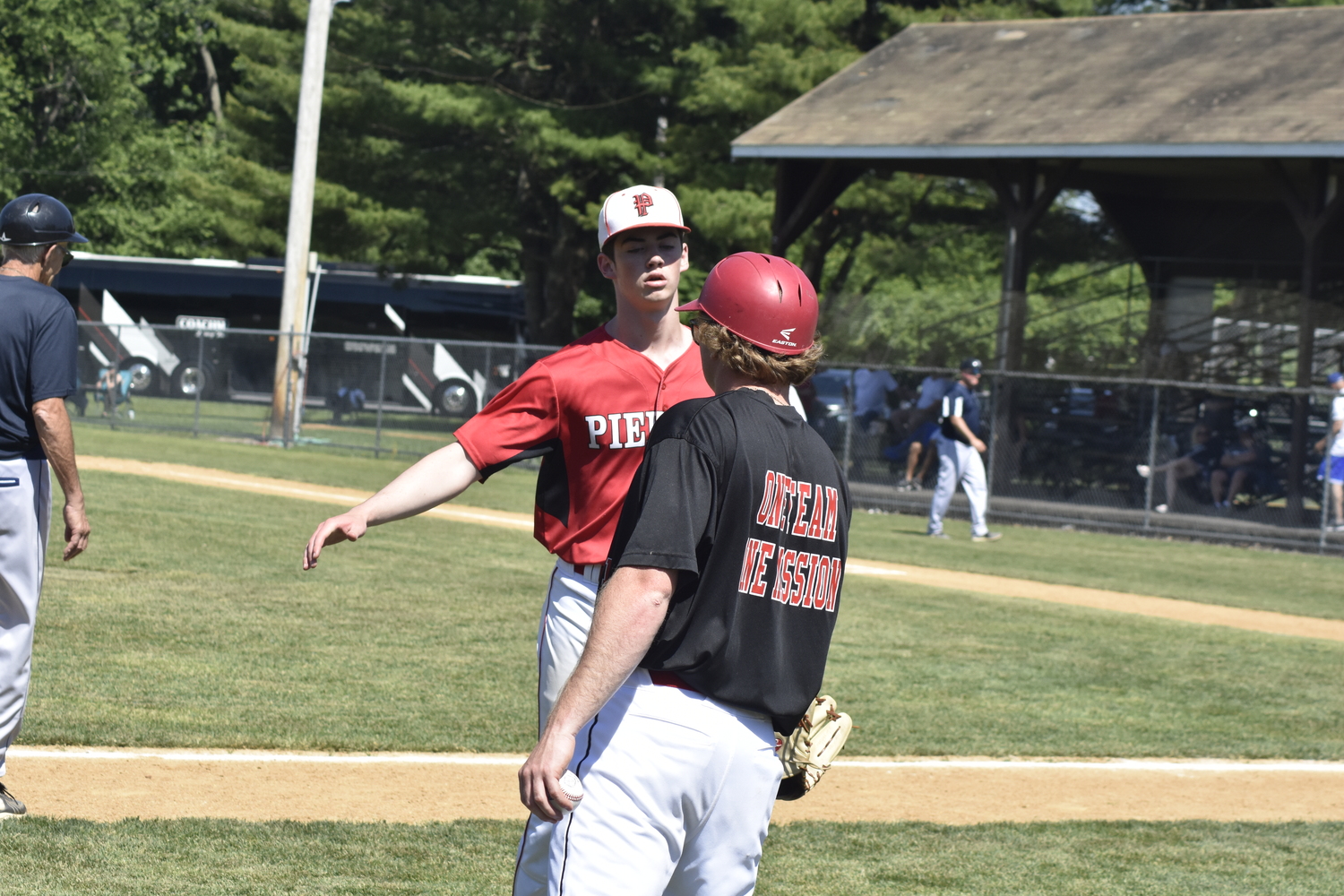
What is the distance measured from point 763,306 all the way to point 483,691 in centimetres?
524

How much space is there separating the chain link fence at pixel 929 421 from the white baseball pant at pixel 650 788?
14591 millimetres

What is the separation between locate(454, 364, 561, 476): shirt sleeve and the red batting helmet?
1.04 m

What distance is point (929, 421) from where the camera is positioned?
21.8m

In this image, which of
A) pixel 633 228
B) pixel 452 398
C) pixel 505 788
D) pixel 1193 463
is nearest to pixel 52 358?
pixel 633 228

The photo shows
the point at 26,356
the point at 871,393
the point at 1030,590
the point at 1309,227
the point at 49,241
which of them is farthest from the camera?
the point at 871,393

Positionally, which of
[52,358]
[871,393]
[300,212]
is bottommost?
[52,358]

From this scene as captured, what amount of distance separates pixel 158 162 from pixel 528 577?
124 feet

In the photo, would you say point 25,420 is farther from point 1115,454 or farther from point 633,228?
point 1115,454

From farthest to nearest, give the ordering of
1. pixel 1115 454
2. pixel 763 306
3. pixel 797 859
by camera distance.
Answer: pixel 1115 454 → pixel 797 859 → pixel 763 306

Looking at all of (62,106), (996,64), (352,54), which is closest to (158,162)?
(62,106)

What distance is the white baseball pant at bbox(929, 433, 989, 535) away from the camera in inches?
665

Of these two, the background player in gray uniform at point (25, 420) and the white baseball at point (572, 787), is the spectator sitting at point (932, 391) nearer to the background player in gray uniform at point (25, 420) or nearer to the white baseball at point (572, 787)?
the background player in gray uniform at point (25, 420)

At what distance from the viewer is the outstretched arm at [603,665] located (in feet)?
9.39

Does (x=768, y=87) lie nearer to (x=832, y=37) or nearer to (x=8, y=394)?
(x=832, y=37)
